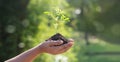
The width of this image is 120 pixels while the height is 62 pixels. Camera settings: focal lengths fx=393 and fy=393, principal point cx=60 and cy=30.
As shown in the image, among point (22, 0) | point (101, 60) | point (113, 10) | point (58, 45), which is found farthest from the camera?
point (113, 10)

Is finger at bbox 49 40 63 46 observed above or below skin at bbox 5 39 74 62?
above

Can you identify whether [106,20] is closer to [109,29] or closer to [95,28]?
[109,29]

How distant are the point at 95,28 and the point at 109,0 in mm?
2446

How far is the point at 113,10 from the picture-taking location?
20.7m

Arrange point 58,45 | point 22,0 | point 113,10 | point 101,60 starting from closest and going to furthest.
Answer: point 58,45
point 22,0
point 101,60
point 113,10

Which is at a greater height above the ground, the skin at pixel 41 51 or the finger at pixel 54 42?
the finger at pixel 54 42

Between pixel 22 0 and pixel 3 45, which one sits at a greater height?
pixel 22 0

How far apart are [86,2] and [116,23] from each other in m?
7.06

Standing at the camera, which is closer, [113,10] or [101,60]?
[101,60]

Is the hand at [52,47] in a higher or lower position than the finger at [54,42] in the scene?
lower

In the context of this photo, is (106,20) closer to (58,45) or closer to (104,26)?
(104,26)

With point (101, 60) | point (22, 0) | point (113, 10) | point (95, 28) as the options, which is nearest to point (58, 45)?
point (22, 0)

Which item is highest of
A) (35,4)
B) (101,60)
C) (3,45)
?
(35,4)

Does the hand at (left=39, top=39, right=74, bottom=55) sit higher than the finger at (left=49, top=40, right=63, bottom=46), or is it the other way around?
the finger at (left=49, top=40, right=63, bottom=46)
